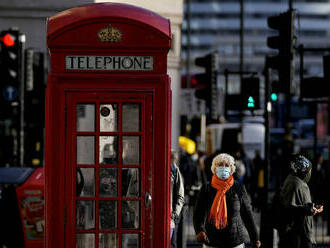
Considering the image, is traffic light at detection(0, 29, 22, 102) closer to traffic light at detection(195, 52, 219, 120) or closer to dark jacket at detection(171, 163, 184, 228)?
traffic light at detection(195, 52, 219, 120)

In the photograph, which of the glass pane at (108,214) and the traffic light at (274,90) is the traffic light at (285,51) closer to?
the traffic light at (274,90)

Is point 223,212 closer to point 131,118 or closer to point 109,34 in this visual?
point 131,118

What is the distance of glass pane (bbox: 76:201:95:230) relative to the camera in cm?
655

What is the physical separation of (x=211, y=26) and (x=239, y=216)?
348ft

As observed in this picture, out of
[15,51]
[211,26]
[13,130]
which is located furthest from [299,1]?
[15,51]

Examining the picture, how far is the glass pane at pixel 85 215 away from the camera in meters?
6.55

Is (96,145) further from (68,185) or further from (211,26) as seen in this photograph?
(211,26)

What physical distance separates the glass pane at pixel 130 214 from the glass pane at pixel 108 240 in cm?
14

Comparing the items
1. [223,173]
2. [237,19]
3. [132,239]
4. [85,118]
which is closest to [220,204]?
[223,173]

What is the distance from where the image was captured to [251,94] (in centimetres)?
1227

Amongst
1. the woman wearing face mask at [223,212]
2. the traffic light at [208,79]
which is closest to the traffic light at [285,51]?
the traffic light at [208,79]

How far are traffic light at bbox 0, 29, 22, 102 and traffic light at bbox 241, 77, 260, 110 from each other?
149 inches

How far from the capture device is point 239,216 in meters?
7.10

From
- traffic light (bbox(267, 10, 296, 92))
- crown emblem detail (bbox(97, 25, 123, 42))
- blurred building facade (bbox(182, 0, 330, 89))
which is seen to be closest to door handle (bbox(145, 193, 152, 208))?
crown emblem detail (bbox(97, 25, 123, 42))
